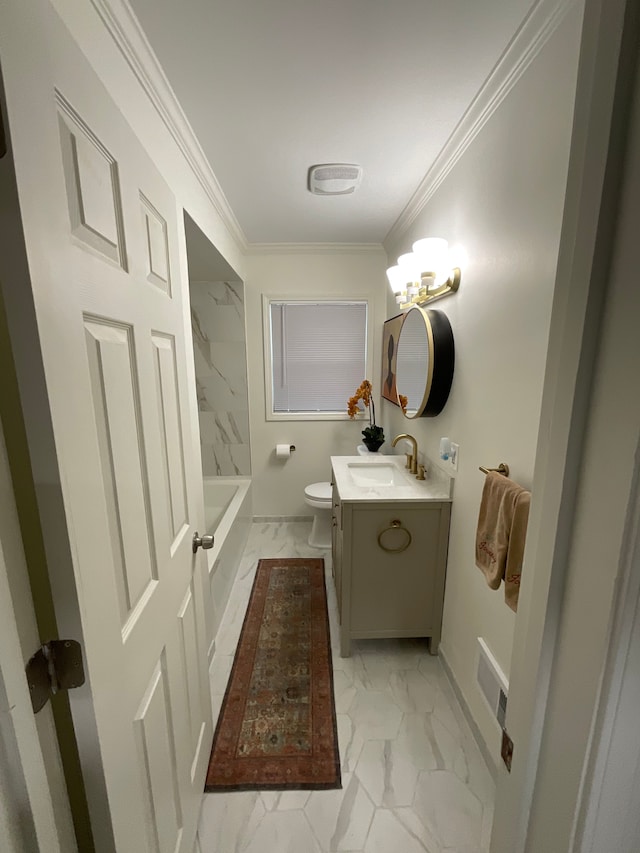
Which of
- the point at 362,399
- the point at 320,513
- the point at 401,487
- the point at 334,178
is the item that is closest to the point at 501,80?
the point at 334,178

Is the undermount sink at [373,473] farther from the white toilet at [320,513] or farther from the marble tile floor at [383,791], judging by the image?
the marble tile floor at [383,791]

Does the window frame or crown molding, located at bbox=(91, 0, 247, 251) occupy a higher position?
crown molding, located at bbox=(91, 0, 247, 251)

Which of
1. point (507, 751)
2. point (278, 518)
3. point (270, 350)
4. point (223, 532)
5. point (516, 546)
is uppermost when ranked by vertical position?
point (270, 350)

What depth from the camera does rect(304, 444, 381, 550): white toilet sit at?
2.76 m

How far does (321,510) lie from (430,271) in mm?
2075

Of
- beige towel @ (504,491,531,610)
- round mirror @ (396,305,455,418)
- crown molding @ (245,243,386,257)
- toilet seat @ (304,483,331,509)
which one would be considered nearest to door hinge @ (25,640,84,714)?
beige towel @ (504,491,531,610)

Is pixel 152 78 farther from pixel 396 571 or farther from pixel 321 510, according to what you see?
pixel 321 510

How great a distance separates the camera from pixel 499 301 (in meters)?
1.23

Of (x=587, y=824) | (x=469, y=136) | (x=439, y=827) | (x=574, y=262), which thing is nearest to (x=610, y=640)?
(x=587, y=824)

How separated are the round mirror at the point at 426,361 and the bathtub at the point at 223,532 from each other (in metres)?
1.36

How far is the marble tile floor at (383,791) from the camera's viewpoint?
1142 millimetres

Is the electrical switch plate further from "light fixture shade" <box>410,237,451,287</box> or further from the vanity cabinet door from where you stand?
"light fixture shade" <box>410,237,451,287</box>

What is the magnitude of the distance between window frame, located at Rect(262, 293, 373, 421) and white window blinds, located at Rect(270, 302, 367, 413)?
37 millimetres

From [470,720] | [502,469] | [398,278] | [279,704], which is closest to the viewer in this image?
[502,469]
